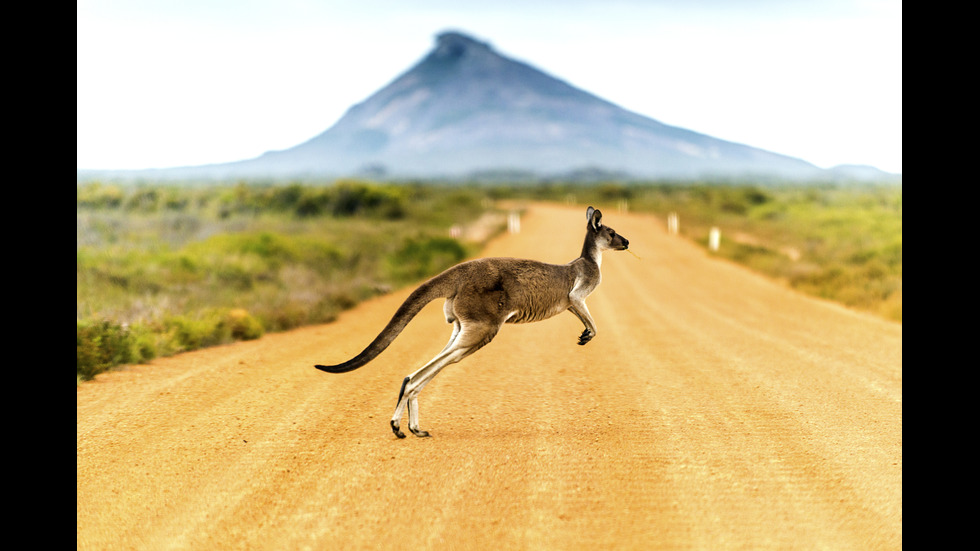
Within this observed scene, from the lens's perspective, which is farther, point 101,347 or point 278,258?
point 278,258

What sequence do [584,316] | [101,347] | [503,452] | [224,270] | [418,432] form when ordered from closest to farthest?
[584,316] < [418,432] < [503,452] < [101,347] < [224,270]

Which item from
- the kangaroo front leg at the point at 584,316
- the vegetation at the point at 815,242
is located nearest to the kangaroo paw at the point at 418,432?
the kangaroo front leg at the point at 584,316

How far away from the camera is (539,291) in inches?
193

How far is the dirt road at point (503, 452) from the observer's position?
5.09 meters

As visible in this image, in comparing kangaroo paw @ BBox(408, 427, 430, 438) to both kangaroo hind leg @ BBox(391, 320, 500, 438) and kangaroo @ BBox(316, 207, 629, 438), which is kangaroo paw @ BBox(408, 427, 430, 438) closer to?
kangaroo hind leg @ BBox(391, 320, 500, 438)

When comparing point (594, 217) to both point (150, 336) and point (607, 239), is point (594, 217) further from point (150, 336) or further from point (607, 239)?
point (150, 336)

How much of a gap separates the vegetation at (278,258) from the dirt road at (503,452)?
1.32 metres

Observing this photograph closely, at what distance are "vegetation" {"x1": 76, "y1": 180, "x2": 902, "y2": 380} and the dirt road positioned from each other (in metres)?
1.32

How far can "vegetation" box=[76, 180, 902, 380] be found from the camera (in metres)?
12.8

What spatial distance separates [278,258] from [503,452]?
18.2 metres

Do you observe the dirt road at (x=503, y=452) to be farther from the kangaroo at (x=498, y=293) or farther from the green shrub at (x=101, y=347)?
the kangaroo at (x=498, y=293)

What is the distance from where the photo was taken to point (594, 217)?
14.9 ft

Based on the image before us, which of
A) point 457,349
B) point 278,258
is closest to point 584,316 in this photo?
point 457,349

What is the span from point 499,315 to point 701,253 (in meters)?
26.6
